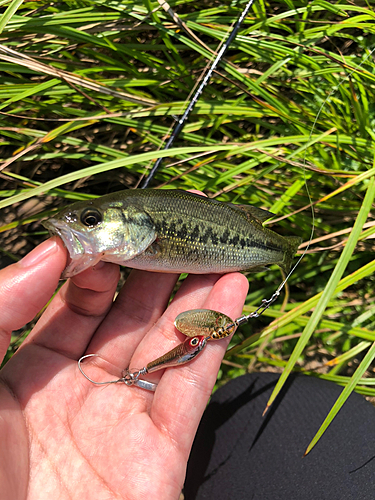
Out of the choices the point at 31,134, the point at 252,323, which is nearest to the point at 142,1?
the point at 31,134

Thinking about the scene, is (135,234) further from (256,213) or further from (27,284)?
(256,213)

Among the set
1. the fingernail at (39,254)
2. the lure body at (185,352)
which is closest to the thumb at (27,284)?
the fingernail at (39,254)

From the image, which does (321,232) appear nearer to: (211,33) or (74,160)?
(211,33)

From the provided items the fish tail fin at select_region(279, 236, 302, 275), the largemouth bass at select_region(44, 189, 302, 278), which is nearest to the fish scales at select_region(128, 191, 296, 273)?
the largemouth bass at select_region(44, 189, 302, 278)

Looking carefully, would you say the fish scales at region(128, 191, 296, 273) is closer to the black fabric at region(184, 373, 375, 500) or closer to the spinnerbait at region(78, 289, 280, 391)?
the spinnerbait at region(78, 289, 280, 391)

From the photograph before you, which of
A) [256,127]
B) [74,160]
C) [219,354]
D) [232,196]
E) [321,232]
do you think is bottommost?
[321,232]
